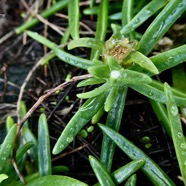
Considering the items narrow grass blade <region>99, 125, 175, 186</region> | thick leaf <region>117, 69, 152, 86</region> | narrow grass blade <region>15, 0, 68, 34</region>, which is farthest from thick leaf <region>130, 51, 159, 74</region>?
narrow grass blade <region>15, 0, 68, 34</region>

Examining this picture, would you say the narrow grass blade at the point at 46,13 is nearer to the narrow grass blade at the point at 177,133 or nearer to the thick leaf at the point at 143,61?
the thick leaf at the point at 143,61

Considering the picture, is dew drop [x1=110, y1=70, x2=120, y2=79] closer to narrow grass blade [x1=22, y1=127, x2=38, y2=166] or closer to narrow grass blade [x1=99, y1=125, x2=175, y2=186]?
narrow grass blade [x1=99, y1=125, x2=175, y2=186]

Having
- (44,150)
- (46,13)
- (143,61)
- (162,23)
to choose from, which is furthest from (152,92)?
(46,13)

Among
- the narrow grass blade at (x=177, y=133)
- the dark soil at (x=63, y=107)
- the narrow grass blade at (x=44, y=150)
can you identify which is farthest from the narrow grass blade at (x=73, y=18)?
the narrow grass blade at (x=177, y=133)

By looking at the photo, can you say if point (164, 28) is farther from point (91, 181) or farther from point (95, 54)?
point (91, 181)

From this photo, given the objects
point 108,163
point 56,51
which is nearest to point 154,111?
point 108,163

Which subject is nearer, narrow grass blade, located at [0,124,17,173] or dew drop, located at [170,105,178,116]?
dew drop, located at [170,105,178,116]
